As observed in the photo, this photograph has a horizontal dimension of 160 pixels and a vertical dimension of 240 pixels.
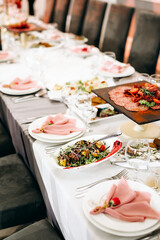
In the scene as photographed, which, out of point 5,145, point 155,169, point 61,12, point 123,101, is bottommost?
point 5,145

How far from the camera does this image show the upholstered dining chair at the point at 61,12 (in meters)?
4.45

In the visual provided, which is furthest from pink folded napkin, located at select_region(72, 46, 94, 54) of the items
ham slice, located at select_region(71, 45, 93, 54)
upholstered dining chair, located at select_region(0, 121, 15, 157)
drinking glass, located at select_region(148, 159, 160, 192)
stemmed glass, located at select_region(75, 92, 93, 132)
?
drinking glass, located at select_region(148, 159, 160, 192)

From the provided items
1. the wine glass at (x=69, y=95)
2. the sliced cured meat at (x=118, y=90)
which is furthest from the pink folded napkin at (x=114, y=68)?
the sliced cured meat at (x=118, y=90)

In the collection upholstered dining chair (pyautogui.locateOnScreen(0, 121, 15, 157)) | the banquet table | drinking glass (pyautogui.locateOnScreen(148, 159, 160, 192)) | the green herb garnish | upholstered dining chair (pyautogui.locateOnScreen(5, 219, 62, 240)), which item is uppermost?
the green herb garnish

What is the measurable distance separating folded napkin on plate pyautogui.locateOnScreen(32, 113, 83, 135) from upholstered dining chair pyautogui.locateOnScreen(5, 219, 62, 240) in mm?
452

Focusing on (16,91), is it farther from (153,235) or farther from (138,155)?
(153,235)

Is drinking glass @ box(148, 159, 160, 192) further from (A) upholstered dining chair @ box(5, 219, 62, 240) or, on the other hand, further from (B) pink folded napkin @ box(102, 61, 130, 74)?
(B) pink folded napkin @ box(102, 61, 130, 74)

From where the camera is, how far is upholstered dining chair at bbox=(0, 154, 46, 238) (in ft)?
4.72

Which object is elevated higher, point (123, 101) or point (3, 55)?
point (123, 101)

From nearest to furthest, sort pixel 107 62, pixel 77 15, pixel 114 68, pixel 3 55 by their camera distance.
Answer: pixel 114 68
pixel 107 62
pixel 3 55
pixel 77 15

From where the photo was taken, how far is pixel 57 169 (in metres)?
1.21

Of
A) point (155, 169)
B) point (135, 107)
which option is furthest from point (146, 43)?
point (155, 169)

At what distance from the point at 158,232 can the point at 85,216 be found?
0.81ft

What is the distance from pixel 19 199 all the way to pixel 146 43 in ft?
6.84
